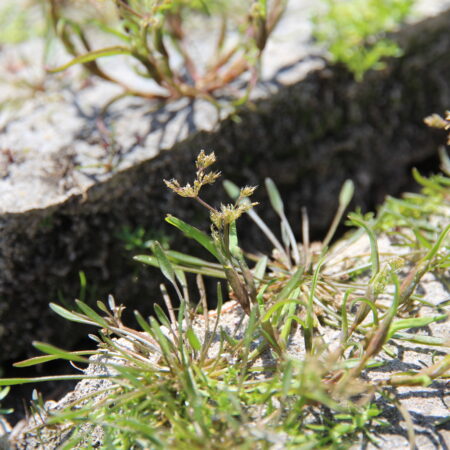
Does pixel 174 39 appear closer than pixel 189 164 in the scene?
No

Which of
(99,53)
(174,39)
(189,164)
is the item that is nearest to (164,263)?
(189,164)

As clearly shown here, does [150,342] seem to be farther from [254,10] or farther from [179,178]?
[254,10]

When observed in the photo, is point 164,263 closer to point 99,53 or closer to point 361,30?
point 99,53

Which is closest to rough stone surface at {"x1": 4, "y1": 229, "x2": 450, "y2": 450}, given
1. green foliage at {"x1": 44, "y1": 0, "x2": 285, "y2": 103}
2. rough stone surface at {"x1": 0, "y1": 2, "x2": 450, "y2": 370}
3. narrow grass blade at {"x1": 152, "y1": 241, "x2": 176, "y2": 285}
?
narrow grass blade at {"x1": 152, "y1": 241, "x2": 176, "y2": 285}

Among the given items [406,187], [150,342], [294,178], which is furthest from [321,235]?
[150,342]

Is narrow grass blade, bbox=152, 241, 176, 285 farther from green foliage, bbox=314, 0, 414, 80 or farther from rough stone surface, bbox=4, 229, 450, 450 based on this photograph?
green foliage, bbox=314, 0, 414, 80

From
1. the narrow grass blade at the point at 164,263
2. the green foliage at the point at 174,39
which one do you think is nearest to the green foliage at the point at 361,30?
the green foliage at the point at 174,39

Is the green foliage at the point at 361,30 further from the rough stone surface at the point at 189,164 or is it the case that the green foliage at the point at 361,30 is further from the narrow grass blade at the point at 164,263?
the narrow grass blade at the point at 164,263

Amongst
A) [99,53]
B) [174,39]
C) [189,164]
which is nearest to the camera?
[99,53]
